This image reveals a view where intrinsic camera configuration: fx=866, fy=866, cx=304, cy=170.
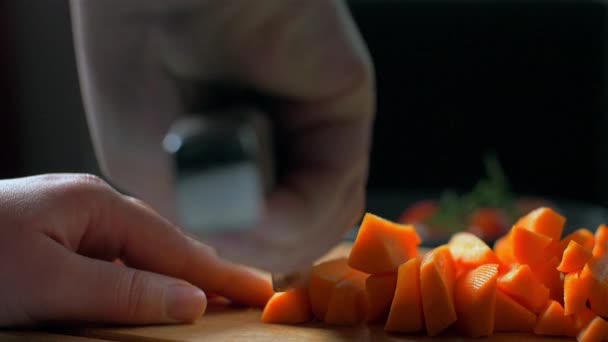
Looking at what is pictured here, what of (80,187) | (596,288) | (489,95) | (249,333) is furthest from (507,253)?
(489,95)

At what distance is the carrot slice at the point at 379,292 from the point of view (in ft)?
3.69

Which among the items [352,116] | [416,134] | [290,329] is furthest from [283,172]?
[416,134]

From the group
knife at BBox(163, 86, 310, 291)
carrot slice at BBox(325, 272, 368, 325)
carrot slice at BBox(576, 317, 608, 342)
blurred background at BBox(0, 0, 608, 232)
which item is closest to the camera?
knife at BBox(163, 86, 310, 291)

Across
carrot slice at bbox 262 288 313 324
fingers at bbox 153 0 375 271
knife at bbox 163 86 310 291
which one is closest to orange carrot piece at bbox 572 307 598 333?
carrot slice at bbox 262 288 313 324

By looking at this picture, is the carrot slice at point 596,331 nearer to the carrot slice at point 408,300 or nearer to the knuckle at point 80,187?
the carrot slice at point 408,300

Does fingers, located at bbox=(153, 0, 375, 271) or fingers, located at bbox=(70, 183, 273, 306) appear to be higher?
fingers, located at bbox=(153, 0, 375, 271)

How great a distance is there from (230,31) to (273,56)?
0.03m

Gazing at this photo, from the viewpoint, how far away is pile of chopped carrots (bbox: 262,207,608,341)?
108 cm

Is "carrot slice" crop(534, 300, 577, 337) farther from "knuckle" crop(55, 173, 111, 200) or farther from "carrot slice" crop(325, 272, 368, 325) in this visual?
"knuckle" crop(55, 173, 111, 200)

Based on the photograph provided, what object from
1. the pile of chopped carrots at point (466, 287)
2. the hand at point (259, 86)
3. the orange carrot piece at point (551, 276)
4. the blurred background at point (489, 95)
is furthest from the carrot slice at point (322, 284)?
the blurred background at point (489, 95)

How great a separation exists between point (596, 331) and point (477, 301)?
144 millimetres

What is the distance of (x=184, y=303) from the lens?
1.14m

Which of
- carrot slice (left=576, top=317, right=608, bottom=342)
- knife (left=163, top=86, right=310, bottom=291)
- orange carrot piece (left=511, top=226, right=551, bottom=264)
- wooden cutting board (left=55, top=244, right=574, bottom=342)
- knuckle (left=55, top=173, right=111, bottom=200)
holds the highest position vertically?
knife (left=163, top=86, right=310, bottom=291)

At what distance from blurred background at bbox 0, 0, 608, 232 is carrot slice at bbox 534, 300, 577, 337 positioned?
8.43ft
